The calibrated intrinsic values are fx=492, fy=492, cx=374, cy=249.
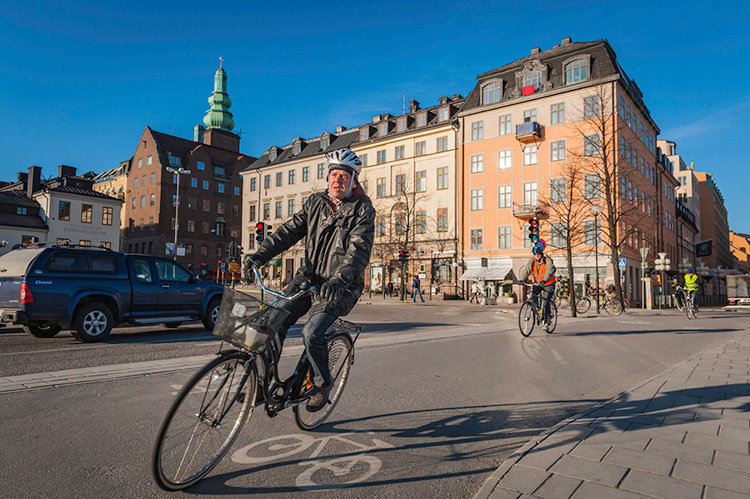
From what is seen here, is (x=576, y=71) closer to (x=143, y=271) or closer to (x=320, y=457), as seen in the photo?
(x=143, y=271)

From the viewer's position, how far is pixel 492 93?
42.5 metres

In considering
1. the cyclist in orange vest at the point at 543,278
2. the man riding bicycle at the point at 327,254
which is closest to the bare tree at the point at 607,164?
the cyclist in orange vest at the point at 543,278

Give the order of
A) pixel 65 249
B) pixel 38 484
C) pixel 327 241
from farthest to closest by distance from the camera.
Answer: pixel 65 249 → pixel 327 241 → pixel 38 484

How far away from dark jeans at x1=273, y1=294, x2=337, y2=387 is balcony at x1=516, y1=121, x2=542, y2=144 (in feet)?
125

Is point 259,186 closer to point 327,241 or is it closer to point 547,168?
point 547,168

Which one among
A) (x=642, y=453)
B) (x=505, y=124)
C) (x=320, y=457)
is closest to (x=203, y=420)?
(x=320, y=457)

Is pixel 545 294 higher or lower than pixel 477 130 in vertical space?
lower

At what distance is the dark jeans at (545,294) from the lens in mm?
11461

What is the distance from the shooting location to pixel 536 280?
1165 centimetres

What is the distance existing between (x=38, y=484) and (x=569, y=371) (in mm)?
6308

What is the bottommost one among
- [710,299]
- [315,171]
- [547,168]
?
[710,299]

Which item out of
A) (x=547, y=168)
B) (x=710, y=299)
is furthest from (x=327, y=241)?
(x=710, y=299)

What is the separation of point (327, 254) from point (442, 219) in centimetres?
4187

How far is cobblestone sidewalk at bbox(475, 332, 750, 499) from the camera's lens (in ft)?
9.00
